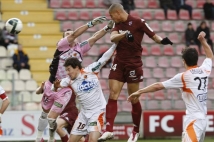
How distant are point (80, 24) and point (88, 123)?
10352 mm

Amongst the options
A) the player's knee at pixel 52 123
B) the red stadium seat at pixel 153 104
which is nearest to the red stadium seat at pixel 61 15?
the red stadium seat at pixel 153 104

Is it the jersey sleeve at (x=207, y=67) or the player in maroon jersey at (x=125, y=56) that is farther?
the player in maroon jersey at (x=125, y=56)

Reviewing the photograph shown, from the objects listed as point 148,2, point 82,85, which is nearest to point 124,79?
point 82,85

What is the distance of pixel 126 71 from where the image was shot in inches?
505

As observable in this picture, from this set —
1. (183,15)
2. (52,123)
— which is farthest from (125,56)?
(183,15)

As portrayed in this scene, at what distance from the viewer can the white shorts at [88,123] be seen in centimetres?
1244

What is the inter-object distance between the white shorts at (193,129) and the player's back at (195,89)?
11cm

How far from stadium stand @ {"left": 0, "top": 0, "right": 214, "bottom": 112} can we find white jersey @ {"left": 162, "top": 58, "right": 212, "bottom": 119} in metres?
9.67

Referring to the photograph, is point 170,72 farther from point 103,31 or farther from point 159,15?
point 103,31

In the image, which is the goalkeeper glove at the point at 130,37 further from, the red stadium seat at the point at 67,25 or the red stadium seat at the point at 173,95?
the red stadium seat at the point at 67,25

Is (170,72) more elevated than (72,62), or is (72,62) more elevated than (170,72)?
(72,62)

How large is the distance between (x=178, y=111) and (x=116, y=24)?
708 centimetres

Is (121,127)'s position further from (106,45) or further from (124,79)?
(124,79)

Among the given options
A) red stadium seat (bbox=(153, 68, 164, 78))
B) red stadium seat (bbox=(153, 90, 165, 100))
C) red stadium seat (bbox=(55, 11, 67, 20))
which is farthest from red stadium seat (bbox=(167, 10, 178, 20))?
red stadium seat (bbox=(153, 90, 165, 100))
